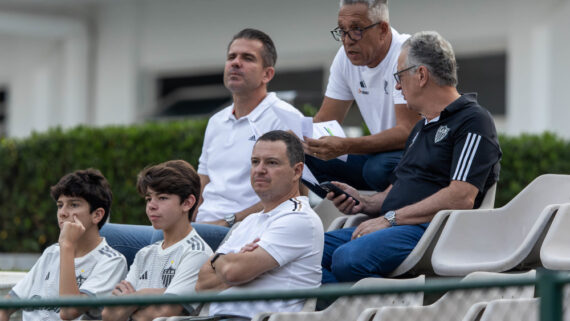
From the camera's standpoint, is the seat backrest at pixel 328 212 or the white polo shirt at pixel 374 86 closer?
the white polo shirt at pixel 374 86

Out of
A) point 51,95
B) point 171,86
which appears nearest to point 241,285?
point 171,86

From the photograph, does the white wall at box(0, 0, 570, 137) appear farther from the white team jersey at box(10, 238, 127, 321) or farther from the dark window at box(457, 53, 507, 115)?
the white team jersey at box(10, 238, 127, 321)

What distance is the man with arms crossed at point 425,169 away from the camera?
4.42 m

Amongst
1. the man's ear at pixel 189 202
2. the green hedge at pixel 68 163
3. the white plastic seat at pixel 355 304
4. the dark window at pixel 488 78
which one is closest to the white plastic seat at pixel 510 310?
the white plastic seat at pixel 355 304

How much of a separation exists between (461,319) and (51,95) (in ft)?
51.0

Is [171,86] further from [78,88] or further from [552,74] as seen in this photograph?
[552,74]

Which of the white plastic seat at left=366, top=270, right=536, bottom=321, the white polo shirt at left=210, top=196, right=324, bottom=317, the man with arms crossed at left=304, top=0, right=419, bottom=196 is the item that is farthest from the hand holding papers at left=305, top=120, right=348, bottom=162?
the white plastic seat at left=366, top=270, right=536, bottom=321

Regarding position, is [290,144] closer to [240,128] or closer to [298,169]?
[298,169]

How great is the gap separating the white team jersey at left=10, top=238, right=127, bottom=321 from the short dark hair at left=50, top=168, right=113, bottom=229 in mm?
201

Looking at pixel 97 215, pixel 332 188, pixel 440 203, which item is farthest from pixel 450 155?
pixel 97 215

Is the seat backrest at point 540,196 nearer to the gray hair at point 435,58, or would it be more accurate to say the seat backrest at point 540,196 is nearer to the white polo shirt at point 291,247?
the gray hair at point 435,58

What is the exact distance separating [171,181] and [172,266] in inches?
16.9

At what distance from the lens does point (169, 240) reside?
4.65 m

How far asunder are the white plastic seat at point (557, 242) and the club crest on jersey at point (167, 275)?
171 cm
